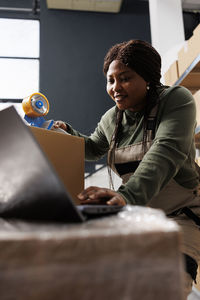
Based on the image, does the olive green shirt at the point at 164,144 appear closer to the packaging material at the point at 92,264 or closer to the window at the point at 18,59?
the packaging material at the point at 92,264

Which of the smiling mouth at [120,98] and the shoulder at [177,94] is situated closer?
the shoulder at [177,94]

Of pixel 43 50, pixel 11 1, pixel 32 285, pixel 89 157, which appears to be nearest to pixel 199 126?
pixel 89 157

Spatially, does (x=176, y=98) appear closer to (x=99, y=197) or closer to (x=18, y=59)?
(x=99, y=197)

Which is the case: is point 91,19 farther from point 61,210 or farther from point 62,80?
point 61,210

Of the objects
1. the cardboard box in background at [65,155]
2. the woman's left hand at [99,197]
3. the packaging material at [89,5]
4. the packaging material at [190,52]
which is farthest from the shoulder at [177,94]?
the packaging material at [89,5]

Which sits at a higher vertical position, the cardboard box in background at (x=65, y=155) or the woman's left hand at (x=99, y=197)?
the woman's left hand at (x=99, y=197)

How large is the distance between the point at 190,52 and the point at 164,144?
1690 mm

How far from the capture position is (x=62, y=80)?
4395 mm

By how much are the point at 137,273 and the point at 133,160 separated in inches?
36.4

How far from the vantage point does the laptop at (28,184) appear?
393 millimetres

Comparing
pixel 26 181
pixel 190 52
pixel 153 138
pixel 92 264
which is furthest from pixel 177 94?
pixel 190 52

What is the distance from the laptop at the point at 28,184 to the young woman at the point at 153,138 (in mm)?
404

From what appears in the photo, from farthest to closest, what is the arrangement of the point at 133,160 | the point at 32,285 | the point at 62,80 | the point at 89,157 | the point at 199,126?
the point at 62,80 → the point at 199,126 → the point at 89,157 → the point at 133,160 → the point at 32,285

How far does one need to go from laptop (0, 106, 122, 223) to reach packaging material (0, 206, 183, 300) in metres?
0.08
